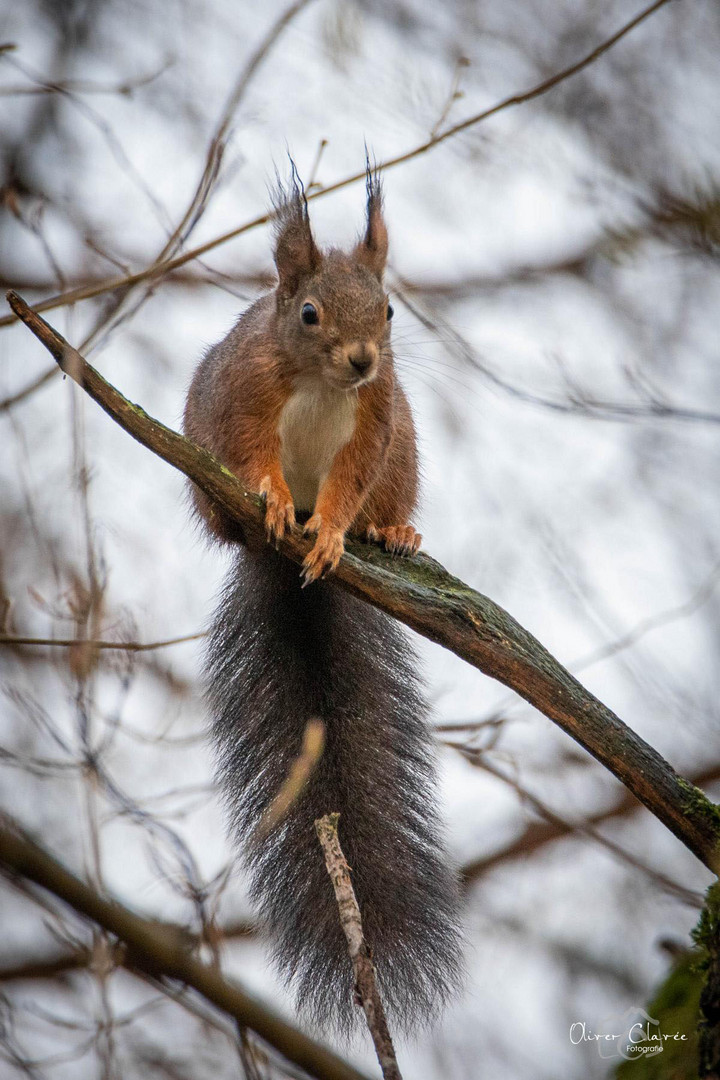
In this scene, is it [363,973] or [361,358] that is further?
[361,358]

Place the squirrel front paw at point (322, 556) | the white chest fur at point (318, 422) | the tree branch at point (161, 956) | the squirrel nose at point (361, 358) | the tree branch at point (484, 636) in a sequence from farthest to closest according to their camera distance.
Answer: the white chest fur at point (318, 422) < the squirrel nose at point (361, 358) < the squirrel front paw at point (322, 556) < the tree branch at point (484, 636) < the tree branch at point (161, 956)

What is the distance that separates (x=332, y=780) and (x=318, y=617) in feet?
1.55

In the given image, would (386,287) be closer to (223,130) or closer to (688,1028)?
(223,130)

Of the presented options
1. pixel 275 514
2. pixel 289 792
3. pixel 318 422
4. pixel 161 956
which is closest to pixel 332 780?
pixel 289 792

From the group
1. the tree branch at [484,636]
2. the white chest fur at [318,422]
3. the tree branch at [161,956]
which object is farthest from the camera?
the white chest fur at [318,422]

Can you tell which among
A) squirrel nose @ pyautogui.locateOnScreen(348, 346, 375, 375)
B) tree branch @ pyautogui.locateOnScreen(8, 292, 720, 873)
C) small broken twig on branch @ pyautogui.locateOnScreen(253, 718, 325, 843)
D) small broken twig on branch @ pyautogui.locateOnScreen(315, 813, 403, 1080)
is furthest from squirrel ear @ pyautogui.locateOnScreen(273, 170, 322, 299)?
small broken twig on branch @ pyautogui.locateOnScreen(315, 813, 403, 1080)

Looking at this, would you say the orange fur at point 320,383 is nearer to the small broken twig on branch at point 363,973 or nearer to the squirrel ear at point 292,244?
the squirrel ear at point 292,244

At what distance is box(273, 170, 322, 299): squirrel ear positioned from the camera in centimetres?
265

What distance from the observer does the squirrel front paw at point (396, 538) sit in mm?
2652

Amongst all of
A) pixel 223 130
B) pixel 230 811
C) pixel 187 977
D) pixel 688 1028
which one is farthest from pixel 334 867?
pixel 223 130

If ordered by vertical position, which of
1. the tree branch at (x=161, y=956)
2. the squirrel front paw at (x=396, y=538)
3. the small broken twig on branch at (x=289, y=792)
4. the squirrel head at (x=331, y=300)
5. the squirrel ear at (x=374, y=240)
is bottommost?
the tree branch at (x=161, y=956)

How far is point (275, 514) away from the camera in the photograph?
2215mm

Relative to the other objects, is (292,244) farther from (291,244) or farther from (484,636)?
(484,636)

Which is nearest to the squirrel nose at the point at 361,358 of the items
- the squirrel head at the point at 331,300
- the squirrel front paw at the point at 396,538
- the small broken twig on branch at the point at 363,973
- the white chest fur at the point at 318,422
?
the squirrel head at the point at 331,300
